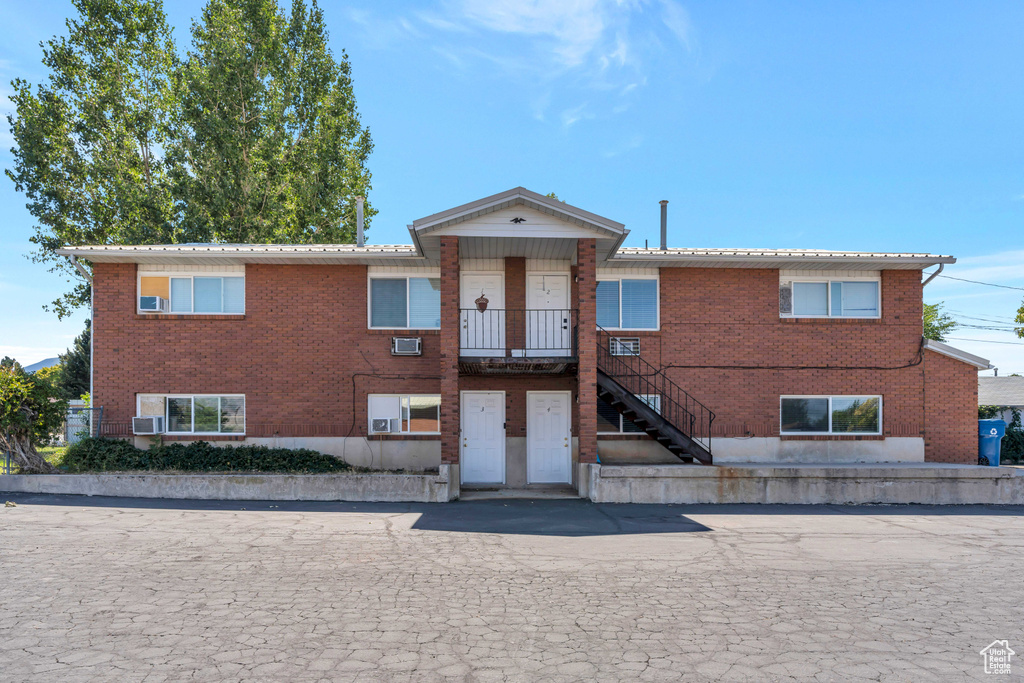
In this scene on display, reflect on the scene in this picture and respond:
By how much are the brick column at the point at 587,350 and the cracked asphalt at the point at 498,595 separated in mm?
1897

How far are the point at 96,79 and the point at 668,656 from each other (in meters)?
29.1

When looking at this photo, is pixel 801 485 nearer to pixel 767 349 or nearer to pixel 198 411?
pixel 767 349

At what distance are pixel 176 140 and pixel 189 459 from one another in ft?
57.4

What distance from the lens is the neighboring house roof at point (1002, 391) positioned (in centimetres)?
2633

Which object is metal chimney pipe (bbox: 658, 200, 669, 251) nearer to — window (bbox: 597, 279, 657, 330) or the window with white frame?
window (bbox: 597, 279, 657, 330)

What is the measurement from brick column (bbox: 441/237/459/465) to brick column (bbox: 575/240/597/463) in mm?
2517

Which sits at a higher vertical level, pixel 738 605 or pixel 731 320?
pixel 731 320

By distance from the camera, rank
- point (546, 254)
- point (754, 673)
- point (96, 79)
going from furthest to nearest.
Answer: point (96, 79) → point (546, 254) → point (754, 673)

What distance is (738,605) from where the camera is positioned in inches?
251

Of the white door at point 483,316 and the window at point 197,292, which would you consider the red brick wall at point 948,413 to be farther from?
the window at point 197,292

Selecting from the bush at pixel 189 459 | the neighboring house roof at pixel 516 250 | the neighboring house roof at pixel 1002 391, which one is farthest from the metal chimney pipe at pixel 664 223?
the neighboring house roof at pixel 1002 391

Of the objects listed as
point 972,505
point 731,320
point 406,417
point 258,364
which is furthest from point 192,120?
point 972,505

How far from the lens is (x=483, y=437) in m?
14.4

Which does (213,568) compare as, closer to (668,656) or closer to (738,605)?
(668,656)
